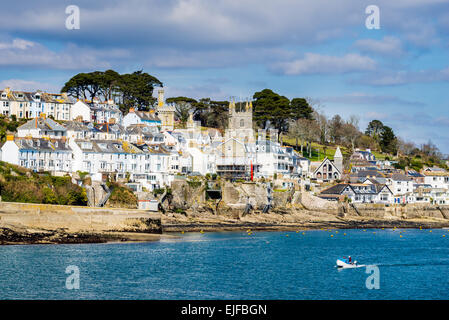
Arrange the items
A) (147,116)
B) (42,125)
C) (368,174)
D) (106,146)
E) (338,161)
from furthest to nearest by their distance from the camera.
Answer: (147,116)
(338,161)
(368,174)
(42,125)
(106,146)

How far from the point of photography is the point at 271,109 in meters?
112

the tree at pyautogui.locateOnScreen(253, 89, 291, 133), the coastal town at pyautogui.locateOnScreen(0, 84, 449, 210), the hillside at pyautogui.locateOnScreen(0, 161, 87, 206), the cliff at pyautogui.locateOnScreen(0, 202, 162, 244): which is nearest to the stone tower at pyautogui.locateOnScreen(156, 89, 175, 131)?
the coastal town at pyautogui.locateOnScreen(0, 84, 449, 210)

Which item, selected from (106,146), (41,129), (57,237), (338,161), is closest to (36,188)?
(57,237)

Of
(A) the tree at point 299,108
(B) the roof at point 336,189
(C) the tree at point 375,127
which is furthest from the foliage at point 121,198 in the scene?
(C) the tree at point 375,127

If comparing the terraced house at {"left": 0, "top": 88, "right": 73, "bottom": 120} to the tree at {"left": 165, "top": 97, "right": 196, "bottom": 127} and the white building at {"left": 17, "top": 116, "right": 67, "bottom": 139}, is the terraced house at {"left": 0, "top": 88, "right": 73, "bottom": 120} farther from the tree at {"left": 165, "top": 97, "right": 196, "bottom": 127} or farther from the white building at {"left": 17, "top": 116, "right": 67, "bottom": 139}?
the tree at {"left": 165, "top": 97, "right": 196, "bottom": 127}

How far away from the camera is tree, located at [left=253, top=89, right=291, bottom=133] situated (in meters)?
111

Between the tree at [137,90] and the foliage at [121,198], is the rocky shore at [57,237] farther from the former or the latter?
the tree at [137,90]

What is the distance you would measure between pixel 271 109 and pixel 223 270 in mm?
69122

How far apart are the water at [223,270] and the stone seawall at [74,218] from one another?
104 inches

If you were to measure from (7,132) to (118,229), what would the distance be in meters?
28.3

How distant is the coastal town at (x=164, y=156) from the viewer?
242 ft

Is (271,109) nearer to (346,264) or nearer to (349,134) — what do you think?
(349,134)
